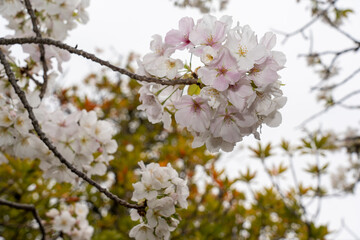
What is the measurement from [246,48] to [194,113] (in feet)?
0.78

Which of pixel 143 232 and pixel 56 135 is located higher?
pixel 56 135

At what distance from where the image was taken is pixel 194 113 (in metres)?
0.89

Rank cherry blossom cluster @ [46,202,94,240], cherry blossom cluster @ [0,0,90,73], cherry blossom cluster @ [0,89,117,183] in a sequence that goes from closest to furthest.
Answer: cherry blossom cluster @ [0,89,117,183]
cherry blossom cluster @ [0,0,90,73]
cherry blossom cluster @ [46,202,94,240]

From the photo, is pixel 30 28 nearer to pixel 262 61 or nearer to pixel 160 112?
pixel 160 112

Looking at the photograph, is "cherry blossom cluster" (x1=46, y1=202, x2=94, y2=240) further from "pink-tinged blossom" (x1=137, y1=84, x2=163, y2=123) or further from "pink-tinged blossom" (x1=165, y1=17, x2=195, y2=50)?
"pink-tinged blossom" (x1=165, y1=17, x2=195, y2=50)

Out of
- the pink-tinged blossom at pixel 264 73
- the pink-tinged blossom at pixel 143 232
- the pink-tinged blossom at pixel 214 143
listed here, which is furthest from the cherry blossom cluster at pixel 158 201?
the pink-tinged blossom at pixel 264 73

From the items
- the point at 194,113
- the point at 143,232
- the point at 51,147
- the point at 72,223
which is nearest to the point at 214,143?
the point at 194,113

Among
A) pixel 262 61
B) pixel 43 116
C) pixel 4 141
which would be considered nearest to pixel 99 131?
pixel 43 116

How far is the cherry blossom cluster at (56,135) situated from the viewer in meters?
1.38

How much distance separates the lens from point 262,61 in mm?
796

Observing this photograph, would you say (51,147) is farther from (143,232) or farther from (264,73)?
(264,73)

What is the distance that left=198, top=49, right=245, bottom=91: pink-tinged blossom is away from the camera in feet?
2.55

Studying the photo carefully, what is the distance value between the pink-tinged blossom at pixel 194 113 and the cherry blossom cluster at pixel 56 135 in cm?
75

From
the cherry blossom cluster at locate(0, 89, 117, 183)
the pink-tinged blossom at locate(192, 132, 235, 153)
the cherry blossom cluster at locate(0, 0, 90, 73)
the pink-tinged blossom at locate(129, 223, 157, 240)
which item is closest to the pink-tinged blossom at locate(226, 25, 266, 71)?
the pink-tinged blossom at locate(192, 132, 235, 153)
